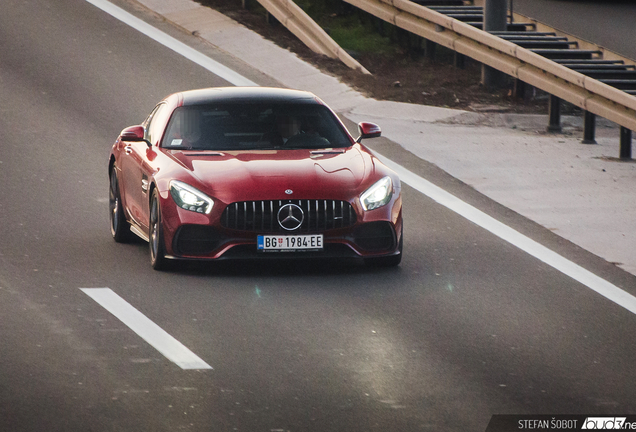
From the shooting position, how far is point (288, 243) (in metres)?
9.91

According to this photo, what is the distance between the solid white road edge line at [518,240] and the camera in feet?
32.4

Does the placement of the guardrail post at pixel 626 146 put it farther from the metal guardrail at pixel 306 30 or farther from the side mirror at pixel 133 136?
the side mirror at pixel 133 136

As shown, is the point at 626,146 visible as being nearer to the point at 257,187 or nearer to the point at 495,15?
the point at 495,15

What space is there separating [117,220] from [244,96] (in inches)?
63.7

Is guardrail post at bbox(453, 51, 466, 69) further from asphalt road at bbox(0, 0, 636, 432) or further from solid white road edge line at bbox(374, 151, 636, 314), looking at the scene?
asphalt road at bbox(0, 0, 636, 432)

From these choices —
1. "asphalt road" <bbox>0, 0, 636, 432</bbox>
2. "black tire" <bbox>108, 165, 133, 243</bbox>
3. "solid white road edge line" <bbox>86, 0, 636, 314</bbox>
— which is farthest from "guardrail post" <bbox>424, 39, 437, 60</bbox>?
"black tire" <bbox>108, 165, 133, 243</bbox>

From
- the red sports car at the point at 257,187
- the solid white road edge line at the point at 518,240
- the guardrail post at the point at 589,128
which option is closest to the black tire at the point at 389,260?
the red sports car at the point at 257,187

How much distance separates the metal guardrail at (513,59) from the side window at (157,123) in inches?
237

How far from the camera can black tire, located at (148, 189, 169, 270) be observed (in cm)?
1015

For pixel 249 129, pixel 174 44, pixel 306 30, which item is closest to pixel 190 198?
pixel 249 129

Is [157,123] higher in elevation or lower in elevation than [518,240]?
higher

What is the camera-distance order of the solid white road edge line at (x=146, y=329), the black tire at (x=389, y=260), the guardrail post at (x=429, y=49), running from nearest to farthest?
the solid white road edge line at (x=146, y=329) → the black tire at (x=389, y=260) → the guardrail post at (x=429, y=49)

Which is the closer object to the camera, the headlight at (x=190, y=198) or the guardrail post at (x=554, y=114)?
the headlight at (x=190, y=198)

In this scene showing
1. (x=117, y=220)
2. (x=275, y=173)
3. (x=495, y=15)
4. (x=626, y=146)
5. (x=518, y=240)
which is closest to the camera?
(x=275, y=173)
